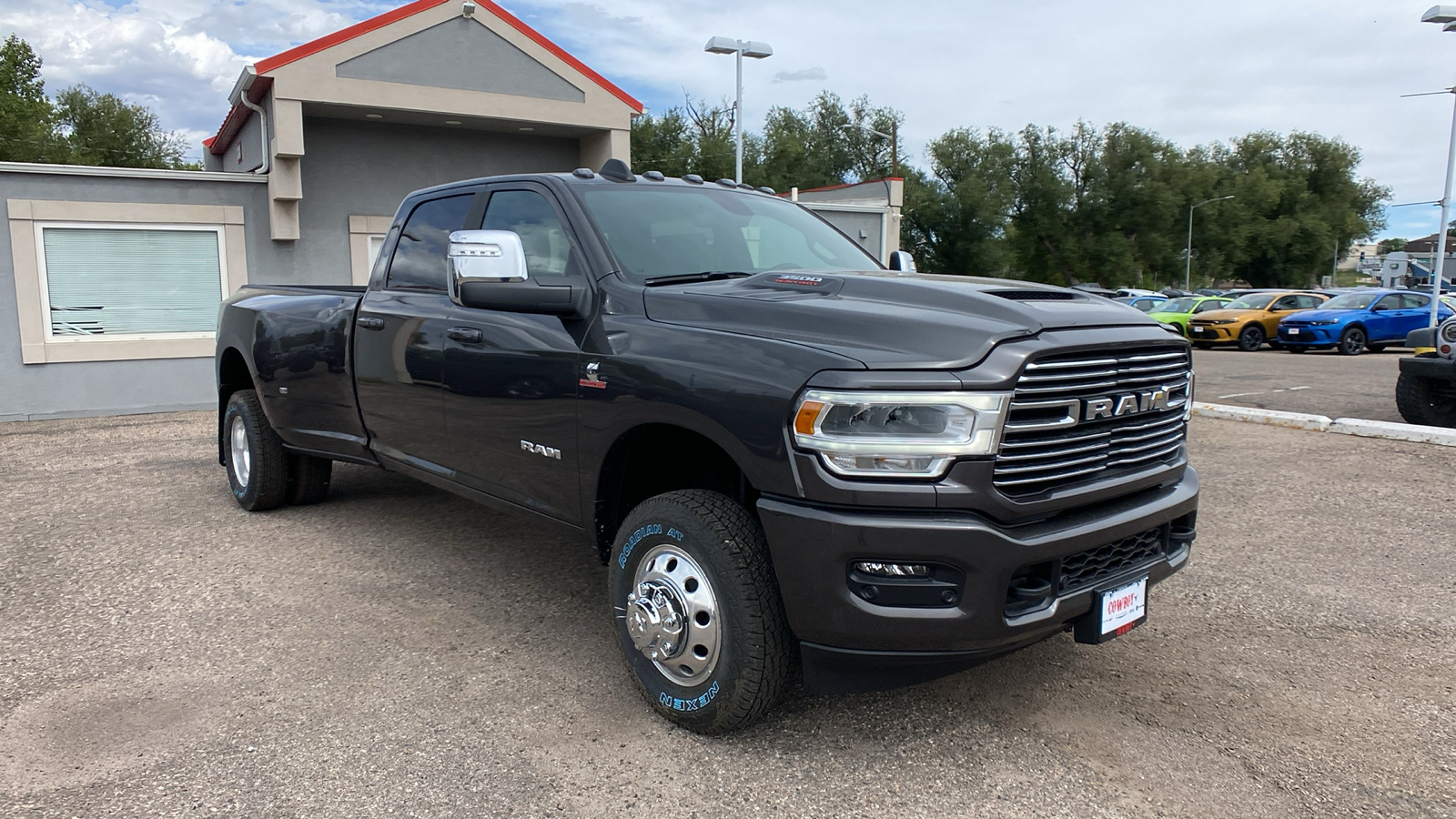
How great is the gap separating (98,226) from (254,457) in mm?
7280

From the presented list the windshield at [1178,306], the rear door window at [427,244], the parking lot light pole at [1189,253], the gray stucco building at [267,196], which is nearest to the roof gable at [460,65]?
the gray stucco building at [267,196]

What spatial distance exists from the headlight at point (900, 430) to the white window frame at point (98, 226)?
1146cm

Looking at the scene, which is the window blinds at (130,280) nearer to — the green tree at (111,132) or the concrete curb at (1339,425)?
the concrete curb at (1339,425)

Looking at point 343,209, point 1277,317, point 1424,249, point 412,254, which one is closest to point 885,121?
point 1277,317

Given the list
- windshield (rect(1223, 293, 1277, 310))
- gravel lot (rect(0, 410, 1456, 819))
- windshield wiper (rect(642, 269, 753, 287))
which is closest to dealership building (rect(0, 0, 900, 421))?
gravel lot (rect(0, 410, 1456, 819))

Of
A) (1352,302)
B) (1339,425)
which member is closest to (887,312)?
(1339,425)

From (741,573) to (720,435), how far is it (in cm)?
41

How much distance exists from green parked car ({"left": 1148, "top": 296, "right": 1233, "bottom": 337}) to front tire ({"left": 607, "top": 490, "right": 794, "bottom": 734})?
2528 centimetres

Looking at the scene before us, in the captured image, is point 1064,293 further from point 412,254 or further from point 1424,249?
point 1424,249

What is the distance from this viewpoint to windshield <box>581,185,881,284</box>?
385 cm

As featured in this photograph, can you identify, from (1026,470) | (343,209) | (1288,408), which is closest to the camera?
(1026,470)

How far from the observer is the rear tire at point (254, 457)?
6.04m

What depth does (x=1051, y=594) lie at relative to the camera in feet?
9.30

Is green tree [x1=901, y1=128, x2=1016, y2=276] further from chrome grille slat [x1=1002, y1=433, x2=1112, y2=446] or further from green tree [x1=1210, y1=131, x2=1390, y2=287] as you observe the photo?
chrome grille slat [x1=1002, y1=433, x2=1112, y2=446]
